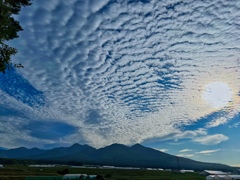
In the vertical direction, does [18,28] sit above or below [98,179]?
above

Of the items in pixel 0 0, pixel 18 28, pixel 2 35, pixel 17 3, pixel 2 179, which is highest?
pixel 17 3

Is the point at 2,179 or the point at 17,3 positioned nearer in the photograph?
the point at 17,3

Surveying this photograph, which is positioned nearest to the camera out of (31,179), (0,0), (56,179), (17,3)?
(0,0)

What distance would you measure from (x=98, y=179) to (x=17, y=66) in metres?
73.1

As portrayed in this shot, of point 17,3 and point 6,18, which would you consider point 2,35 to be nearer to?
point 6,18

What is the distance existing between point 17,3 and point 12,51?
6.48m

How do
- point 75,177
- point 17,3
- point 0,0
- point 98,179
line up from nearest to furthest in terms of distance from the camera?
point 0,0, point 17,3, point 98,179, point 75,177

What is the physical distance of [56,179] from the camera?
74438mm

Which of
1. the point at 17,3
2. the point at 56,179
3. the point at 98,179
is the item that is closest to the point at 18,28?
the point at 17,3

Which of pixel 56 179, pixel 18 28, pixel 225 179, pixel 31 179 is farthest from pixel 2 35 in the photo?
pixel 225 179

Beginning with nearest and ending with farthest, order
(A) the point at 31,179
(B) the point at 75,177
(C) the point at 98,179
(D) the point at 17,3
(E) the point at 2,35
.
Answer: (E) the point at 2,35
(D) the point at 17,3
(A) the point at 31,179
(C) the point at 98,179
(B) the point at 75,177

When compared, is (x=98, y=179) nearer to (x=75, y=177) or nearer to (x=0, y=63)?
(x=75, y=177)

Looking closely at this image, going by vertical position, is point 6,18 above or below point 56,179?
above

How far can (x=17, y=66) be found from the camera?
20.3 meters
